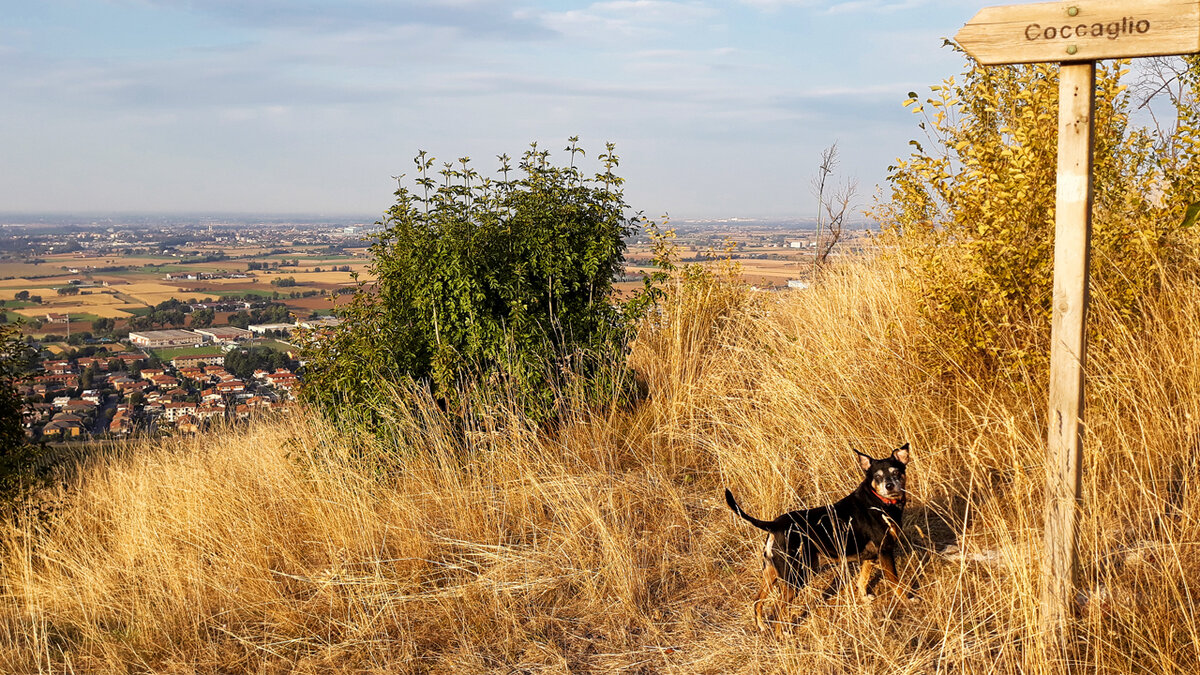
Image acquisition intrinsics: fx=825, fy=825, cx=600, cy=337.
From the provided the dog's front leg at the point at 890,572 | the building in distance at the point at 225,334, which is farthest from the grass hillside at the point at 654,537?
the building in distance at the point at 225,334

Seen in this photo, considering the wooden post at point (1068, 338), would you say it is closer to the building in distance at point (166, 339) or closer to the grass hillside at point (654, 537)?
the grass hillside at point (654, 537)

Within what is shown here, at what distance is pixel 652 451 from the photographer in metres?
6.07

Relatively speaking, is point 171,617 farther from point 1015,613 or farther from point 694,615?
point 1015,613

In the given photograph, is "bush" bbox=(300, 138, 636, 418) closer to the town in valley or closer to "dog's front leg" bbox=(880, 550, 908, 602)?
the town in valley

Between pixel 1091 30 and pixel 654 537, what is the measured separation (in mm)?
3242

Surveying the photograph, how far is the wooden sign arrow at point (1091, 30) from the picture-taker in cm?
287

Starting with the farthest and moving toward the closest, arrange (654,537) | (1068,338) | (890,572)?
(654,537) < (890,572) < (1068,338)

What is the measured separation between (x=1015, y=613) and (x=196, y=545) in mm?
4557


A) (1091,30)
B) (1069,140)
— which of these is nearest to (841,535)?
(1069,140)

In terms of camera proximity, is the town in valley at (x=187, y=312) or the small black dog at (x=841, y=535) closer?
the small black dog at (x=841, y=535)

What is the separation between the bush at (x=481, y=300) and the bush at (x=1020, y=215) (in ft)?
8.08

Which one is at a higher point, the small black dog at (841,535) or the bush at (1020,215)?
the bush at (1020,215)

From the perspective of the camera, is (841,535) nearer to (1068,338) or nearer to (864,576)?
(864,576)

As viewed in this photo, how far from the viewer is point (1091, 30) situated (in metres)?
2.94
